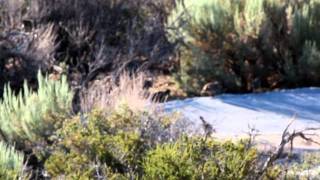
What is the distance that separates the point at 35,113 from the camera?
332 inches

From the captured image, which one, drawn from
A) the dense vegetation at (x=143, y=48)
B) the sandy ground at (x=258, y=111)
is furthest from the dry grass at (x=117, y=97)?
the sandy ground at (x=258, y=111)

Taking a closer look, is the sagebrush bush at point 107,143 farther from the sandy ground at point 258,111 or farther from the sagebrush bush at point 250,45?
the sagebrush bush at point 250,45

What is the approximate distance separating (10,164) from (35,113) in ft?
6.89

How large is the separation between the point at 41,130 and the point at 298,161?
2521mm

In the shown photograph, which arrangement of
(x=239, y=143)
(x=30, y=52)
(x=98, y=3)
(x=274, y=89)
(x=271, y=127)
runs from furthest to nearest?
(x=98, y=3), (x=274, y=89), (x=30, y=52), (x=271, y=127), (x=239, y=143)

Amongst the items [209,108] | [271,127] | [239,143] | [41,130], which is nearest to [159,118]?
[239,143]

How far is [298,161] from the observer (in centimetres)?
684

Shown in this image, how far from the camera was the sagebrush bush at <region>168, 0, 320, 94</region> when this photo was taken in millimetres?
12695

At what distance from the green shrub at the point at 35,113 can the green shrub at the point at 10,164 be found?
1049 millimetres

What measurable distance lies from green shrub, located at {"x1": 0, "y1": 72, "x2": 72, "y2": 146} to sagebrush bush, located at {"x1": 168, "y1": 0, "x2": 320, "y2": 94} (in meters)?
3.93

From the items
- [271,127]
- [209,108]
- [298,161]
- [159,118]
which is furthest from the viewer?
[209,108]

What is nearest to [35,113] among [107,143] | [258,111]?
[107,143]

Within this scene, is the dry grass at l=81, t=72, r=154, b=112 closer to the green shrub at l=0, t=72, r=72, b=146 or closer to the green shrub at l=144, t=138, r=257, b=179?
the green shrub at l=0, t=72, r=72, b=146

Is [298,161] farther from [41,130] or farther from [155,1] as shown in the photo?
[155,1]
